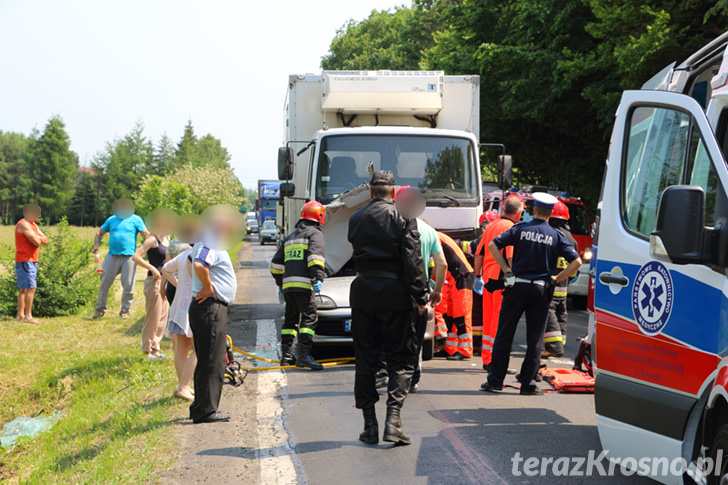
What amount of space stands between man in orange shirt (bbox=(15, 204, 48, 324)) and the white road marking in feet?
18.6

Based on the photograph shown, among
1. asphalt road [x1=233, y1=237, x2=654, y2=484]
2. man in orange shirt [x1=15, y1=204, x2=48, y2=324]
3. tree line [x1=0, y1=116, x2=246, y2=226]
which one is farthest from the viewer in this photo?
tree line [x1=0, y1=116, x2=246, y2=226]

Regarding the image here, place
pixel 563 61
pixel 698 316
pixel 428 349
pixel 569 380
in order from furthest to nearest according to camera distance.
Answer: pixel 563 61 < pixel 428 349 < pixel 569 380 < pixel 698 316

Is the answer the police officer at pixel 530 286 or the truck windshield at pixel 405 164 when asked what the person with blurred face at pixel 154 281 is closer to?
the truck windshield at pixel 405 164

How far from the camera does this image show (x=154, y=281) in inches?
376

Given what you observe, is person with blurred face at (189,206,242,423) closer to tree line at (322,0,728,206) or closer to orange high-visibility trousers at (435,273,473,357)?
orange high-visibility trousers at (435,273,473,357)

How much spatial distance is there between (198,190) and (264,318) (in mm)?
47233

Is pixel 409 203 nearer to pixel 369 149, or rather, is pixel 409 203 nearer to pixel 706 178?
pixel 706 178

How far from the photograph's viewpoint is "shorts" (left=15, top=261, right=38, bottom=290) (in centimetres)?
1223

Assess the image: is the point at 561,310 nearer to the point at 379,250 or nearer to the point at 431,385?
the point at 431,385

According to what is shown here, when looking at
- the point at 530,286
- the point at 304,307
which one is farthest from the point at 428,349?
the point at 530,286

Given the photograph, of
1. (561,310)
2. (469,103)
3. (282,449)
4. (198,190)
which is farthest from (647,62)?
(198,190)

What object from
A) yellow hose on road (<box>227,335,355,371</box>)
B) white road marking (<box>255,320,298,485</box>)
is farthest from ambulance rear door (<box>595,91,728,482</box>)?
yellow hose on road (<box>227,335,355,371</box>)

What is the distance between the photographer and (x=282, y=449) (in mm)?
5660

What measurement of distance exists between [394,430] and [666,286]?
239cm
